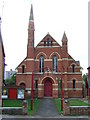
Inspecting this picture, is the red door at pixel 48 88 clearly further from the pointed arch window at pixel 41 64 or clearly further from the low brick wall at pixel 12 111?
the low brick wall at pixel 12 111

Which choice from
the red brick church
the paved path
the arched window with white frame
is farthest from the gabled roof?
the paved path

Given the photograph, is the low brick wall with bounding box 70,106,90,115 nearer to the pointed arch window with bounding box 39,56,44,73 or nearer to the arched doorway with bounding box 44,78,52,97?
the arched doorway with bounding box 44,78,52,97

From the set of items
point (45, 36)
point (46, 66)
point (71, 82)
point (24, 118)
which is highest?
point (45, 36)

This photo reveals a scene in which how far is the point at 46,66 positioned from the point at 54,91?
16.9 feet

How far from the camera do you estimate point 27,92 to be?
33500 mm

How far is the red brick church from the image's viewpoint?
33438mm

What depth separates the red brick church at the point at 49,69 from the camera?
3344 cm

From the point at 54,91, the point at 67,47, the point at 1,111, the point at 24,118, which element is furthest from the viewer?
the point at 67,47

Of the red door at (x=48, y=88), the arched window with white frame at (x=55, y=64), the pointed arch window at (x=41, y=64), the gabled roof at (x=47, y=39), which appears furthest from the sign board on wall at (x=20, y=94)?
the gabled roof at (x=47, y=39)

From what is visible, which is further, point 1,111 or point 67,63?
Result: point 67,63

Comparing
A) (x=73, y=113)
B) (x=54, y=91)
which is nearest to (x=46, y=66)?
(x=54, y=91)

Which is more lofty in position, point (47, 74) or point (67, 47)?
point (67, 47)

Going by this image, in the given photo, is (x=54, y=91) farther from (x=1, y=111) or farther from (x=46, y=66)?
(x=1, y=111)

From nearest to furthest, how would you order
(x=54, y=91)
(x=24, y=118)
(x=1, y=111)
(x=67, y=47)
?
1. (x=24, y=118)
2. (x=1, y=111)
3. (x=54, y=91)
4. (x=67, y=47)
